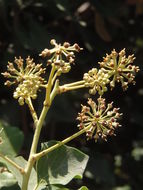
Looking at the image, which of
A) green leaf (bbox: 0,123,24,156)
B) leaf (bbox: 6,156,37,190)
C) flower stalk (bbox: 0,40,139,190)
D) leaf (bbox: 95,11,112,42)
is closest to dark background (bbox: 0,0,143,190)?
leaf (bbox: 95,11,112,42)

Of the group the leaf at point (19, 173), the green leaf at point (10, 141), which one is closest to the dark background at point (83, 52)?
the green leaf at point (10, 141)

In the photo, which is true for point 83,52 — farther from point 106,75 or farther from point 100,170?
point 106,75

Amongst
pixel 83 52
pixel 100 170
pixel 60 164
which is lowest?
pixel 60 164

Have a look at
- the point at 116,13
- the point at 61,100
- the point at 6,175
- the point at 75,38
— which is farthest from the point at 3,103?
the point at 6,175

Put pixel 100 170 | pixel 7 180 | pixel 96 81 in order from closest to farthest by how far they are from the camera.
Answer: pixel 96 81 → pixel 7 180 → pixel 100 170

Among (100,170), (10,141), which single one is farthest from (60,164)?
(100,170)

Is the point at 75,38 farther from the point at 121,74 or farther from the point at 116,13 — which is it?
the point at 121,74

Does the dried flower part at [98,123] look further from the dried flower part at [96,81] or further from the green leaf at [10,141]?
the green leaf at [10,141]
